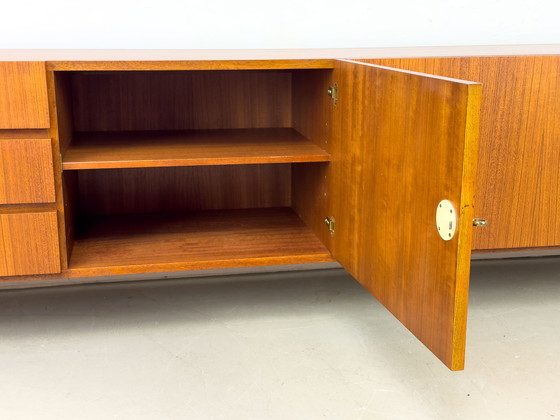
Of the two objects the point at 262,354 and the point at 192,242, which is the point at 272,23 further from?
the point at 262,354

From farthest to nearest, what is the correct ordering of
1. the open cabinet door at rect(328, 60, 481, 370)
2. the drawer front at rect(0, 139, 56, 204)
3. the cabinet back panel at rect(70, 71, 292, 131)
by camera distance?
the cabinet back panel at rect(70, 71, 292, 131), the drawer front at rect(0, 139, 56, 204), the open cabinet door at rect(328, 60, 481, 370)

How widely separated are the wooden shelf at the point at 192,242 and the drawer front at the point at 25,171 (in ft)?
0.58

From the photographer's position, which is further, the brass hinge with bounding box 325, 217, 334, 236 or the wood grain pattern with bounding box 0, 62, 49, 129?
the brass hinge with bounding box 325, 217, 334, 236

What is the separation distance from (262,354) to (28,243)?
499 mm

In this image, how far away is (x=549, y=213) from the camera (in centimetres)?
153

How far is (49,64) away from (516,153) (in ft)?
3.09

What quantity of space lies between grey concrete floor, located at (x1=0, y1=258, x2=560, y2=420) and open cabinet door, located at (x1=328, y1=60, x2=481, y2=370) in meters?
0.21

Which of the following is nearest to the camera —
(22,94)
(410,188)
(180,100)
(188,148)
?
(410,188)

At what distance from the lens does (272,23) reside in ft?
6.31

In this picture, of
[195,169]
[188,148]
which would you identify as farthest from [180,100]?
[188,148]

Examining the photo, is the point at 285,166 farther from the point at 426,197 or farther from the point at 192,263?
the point at 426,197

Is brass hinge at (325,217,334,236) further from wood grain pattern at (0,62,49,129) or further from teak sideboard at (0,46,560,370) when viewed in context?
wood grain pattern at (0,62,49,129)

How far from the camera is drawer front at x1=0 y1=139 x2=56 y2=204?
1308 millimetres

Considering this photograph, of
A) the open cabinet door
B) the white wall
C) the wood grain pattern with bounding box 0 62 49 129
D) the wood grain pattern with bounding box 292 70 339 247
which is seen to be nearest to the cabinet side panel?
the wood grain pattern with bounding box 292 70 339 247
